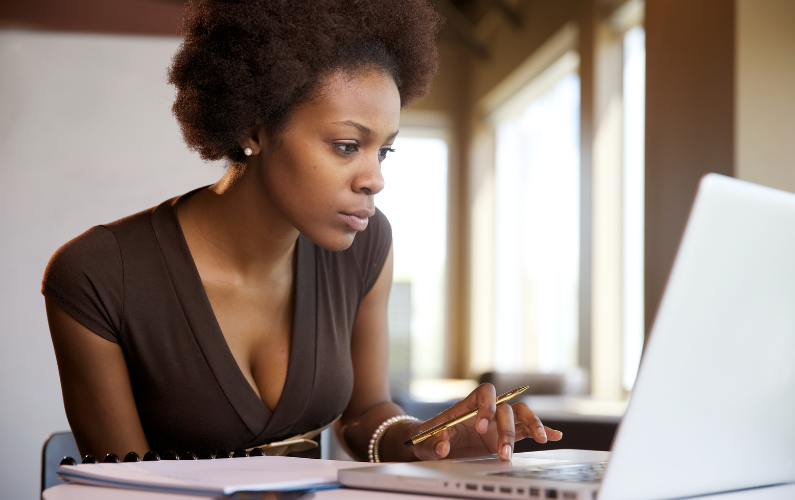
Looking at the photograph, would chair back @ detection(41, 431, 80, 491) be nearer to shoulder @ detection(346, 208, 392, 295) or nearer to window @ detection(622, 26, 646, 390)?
shoulder @ detection(346, 208, 392, 295)

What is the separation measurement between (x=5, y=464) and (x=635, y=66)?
3.69 metres

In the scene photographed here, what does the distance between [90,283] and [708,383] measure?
2.96 feet

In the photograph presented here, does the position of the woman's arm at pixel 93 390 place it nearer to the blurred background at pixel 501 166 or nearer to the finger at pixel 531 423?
the finger at pixel 531 423

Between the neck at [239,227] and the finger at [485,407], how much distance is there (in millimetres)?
513

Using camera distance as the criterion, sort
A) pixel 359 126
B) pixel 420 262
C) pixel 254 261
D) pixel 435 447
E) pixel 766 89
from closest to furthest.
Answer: pixel 435 447, pixel 359 126, pixel 254 261, pixel 766 89, pixel 420 262

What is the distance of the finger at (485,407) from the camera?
0.85 m

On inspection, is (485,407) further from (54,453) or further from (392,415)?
(54,453)

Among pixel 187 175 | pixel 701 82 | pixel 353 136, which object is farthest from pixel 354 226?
pixel 701 82

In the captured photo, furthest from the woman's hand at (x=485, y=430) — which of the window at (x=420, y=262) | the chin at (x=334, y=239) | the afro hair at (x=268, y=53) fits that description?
the window at (x=420, y=262)

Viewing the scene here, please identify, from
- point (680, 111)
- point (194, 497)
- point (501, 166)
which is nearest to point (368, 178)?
point (194, 497)

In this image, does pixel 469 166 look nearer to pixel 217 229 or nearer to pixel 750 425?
pixel 217 229

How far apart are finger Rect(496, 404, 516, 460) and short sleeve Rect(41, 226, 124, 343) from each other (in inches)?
24.5

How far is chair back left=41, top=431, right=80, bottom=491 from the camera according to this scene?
120 cm

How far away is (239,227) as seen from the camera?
4.19ft
